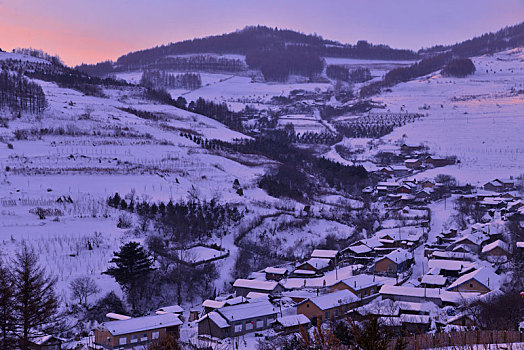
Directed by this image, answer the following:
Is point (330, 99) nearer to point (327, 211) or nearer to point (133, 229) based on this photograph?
point (327, 211)

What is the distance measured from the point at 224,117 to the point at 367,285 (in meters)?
47.1

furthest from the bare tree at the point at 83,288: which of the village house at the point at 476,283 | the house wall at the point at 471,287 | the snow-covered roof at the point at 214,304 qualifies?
the house wall at the point at 471,287

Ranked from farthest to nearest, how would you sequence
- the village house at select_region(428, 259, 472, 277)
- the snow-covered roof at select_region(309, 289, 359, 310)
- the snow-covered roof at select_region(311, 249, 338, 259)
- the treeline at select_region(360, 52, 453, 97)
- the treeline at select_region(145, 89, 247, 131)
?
the treeline at select_region(360, 52, 453, 97) → the treeline at select_region(145, 89, 247, 131) → the snow-covered roof at select_region(311, 249, 338, 259) → the village house at select_region(428, 259, 472, 277) → the snow-covered roof at select_region(309, 289, 359, 310)

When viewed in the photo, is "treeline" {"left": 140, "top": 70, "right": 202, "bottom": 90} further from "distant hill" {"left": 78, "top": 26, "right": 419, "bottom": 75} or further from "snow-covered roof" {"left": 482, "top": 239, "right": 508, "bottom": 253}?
"snow-covered roof" {"left": 482, "top": 239, "right": 508, "bottom": 253}

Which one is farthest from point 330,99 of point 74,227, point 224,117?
point 74,227

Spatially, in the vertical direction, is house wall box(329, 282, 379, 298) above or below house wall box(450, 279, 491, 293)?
below

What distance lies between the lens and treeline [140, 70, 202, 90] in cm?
10531

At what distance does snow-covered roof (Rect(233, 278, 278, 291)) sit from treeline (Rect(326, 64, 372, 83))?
99.8m

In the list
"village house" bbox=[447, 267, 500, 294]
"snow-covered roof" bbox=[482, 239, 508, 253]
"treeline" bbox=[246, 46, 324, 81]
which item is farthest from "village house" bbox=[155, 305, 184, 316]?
"treeline" bbox=[246, 46, 324, 81]

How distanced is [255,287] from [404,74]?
8809cm

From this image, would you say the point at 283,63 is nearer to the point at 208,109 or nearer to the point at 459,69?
the point at 459,69

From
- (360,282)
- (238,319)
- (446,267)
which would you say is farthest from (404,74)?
(238,319)

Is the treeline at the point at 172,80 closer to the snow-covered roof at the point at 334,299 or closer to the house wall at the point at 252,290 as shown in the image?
the house wall at the point at 252,290

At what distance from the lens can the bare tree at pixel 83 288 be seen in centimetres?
1813
